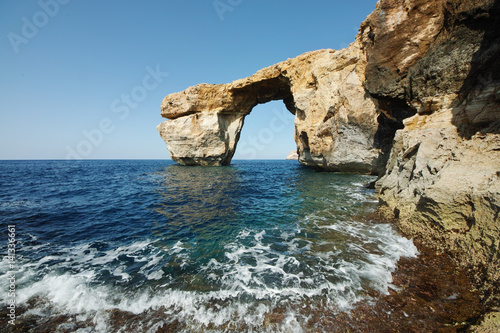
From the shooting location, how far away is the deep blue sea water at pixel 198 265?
11.4 feet

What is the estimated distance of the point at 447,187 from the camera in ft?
16.5

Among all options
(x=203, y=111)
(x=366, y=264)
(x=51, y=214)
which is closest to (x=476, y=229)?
(x=366, y=264)

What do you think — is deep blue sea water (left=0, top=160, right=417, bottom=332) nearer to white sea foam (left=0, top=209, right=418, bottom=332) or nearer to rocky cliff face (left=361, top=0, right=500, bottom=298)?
white sea foam (left=0, top=209, right=418, bottom=332)

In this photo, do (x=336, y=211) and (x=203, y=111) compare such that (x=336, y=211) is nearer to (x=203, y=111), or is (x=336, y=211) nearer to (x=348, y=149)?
(x=348, y=149)

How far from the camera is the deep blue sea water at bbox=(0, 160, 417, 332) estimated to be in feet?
11.4

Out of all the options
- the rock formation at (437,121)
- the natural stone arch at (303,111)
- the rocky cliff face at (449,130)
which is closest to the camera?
the rocky cliff face at (449,130)

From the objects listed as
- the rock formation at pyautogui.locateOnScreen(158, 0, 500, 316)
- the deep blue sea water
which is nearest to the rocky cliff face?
the rock formation at pyautogui.locateOnScreen(158, 0, 500, 316)

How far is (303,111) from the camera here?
24422 millimetres

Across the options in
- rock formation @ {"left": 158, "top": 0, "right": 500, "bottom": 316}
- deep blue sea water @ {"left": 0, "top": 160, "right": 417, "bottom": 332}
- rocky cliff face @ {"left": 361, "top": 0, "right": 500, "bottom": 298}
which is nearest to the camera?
deep blue sea water @ {"left": 0, "top": 160, "right": 417, "bottom": 332}

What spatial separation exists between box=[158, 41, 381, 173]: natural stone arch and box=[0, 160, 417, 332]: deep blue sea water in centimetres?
1023

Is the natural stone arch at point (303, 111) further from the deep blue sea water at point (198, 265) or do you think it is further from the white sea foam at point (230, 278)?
the white sea foam at point (230, 278)

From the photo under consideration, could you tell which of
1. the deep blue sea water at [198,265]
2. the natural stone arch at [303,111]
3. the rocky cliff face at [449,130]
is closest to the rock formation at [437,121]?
the rocky cliff face at [449,130]

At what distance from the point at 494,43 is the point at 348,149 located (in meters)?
12.9

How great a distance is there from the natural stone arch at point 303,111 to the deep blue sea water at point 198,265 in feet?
33.6
